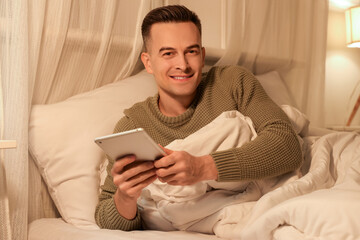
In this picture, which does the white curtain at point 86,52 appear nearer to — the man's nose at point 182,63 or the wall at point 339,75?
the man's nose at point 182,63

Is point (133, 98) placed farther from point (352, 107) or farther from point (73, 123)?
point (352, 107)

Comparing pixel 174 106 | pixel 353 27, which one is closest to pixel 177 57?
pixel 174 106

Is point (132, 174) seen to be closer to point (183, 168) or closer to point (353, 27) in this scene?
point (183, 168)

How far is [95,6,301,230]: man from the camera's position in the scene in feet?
3.51

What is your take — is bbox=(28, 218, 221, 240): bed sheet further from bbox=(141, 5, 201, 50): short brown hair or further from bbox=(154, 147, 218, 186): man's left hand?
bbox=(141, 5, 201, 50): short brown hair

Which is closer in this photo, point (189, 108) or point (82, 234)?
point (82, 234)

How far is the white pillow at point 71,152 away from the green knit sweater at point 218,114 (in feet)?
0.19

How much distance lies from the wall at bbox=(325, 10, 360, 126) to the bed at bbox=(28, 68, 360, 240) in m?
1.78

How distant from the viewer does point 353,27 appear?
9.31 ft

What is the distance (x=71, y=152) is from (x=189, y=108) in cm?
37

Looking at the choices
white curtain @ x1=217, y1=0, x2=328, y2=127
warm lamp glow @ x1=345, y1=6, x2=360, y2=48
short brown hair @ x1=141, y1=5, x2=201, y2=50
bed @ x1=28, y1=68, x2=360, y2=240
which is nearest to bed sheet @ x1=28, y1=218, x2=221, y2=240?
bed @ x1=28, y1=68, x2=360, y2=240

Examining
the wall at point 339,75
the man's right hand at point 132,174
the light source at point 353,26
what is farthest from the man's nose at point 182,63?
the wall at point 339,75

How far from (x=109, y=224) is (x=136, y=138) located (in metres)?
0.43

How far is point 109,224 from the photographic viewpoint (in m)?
1.12
